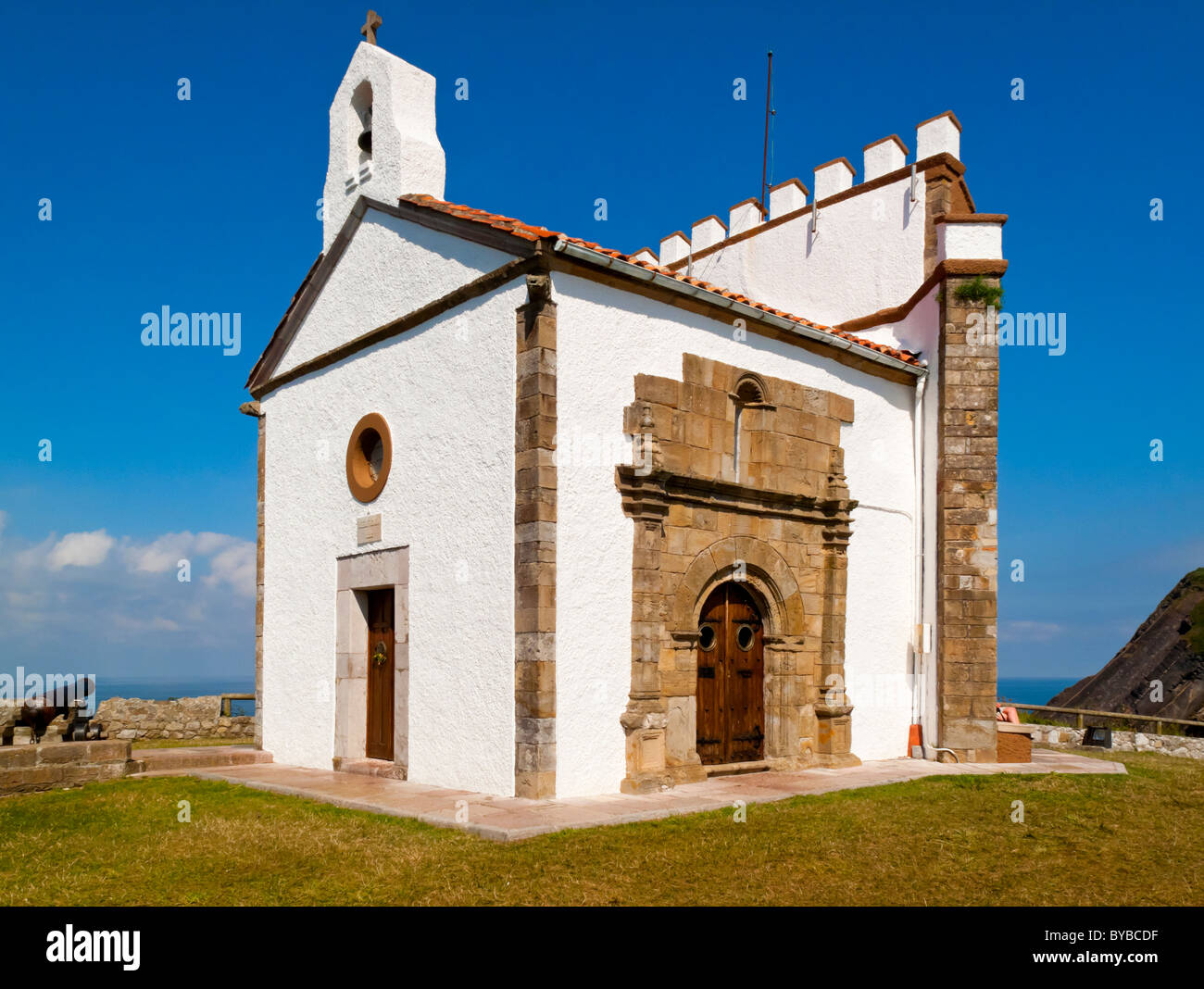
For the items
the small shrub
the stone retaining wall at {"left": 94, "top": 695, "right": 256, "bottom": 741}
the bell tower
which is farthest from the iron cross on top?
the stone retaining wall at {"left": 94, "top": 695, "right": 256, "bottom": 741}

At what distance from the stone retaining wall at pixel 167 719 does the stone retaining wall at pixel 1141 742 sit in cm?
1363

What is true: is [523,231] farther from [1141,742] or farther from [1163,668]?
[1163,668]

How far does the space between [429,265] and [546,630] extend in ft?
13.8

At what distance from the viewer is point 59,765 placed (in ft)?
32.1

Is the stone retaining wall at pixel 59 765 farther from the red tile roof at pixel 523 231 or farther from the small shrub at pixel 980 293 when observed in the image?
the small shrub at pixel 980 293

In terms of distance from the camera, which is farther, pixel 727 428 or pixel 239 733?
pixel 239 733

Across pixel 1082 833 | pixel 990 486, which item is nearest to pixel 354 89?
pixel 990 486

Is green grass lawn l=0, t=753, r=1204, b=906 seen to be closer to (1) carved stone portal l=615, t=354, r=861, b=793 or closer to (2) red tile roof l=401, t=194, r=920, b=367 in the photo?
(1) carved stone portal l=615, t=354, r=861, b=793

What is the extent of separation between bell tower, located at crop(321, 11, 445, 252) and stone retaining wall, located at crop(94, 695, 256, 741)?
8611 millimetres

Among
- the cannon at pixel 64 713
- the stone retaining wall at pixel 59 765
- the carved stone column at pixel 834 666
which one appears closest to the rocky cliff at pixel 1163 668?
the carved stone column at pixel 834 666

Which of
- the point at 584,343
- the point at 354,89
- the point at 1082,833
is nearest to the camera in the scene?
the point at 1082,833

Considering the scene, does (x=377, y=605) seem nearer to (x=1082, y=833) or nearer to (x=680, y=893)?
(x=680, y=893)
